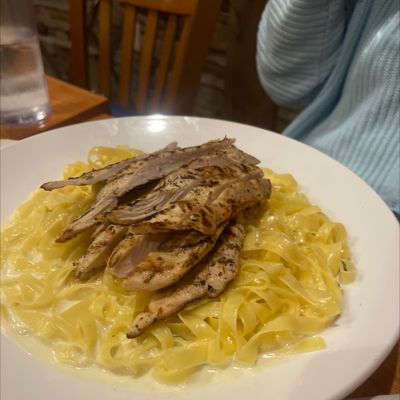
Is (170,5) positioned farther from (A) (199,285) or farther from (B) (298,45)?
(A) (199,285)

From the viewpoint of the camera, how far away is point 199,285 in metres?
0.97

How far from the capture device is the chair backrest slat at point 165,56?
230cm

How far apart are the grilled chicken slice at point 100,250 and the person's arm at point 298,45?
0.94 meters

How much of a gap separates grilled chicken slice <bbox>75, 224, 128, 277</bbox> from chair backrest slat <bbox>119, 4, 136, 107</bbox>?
5.21ft

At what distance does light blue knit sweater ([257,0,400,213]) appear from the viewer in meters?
1.53

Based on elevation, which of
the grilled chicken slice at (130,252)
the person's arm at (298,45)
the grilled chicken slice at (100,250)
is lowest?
the grilled chicken slice at (100,250)

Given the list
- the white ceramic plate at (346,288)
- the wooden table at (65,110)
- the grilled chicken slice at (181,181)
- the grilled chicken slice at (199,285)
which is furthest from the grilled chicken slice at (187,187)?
the wooden table at (65,110)

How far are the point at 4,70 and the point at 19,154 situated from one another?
15.2 inches

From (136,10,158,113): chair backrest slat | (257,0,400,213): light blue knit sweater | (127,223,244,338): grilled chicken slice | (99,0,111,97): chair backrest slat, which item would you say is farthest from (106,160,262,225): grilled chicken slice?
(99,0,111,97): chair backrest slat

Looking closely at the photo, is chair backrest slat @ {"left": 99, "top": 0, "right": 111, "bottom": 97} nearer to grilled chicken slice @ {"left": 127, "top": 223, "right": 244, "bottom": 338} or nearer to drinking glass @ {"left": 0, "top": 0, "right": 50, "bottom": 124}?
drinking glass @ {"left": 0, "top": 0, "right": 50, "bottom": 124}

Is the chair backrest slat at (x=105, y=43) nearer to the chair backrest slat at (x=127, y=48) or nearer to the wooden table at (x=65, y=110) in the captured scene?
the chair backrest slat at (x=127, y=48)

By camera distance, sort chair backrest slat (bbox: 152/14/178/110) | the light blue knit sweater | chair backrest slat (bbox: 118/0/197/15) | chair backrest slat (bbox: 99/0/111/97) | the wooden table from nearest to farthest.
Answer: the light blue knit sweater < the wooden table < chair backrest slat (bbox: 118/0/197/15) < chair backrest slat (bbox: 152/14/178/110) < chair backrest slat (bbox: 99/0/111/97)

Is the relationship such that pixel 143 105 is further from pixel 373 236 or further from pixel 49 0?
pixel 373 236

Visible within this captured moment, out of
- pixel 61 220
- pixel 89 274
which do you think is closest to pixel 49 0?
pixel 61 220
